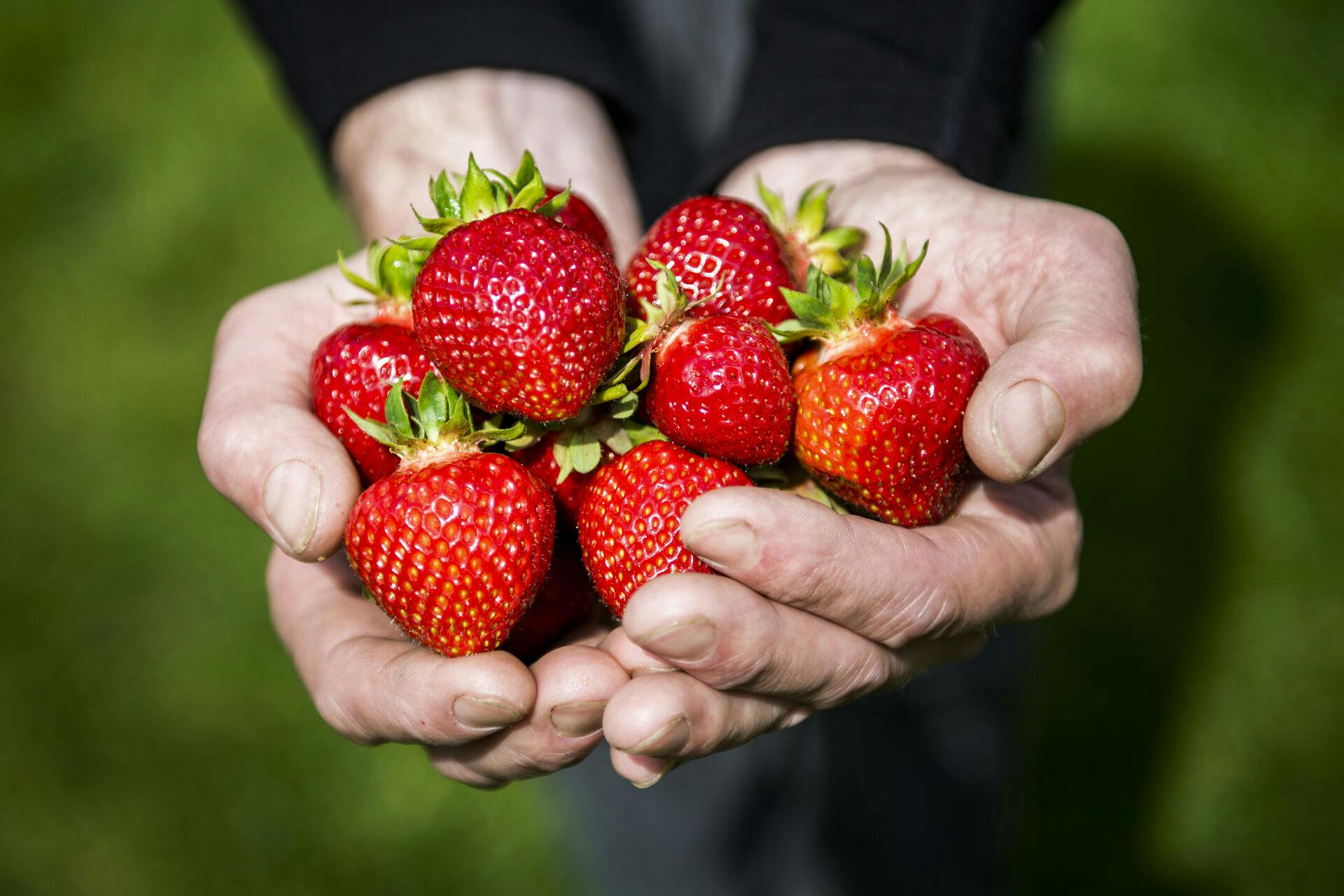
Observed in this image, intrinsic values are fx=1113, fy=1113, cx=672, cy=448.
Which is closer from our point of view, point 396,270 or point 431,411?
point 431,411

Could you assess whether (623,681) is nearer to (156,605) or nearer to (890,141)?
(890,141)

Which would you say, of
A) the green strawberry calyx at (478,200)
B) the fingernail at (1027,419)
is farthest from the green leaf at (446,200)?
the fingernail at (1027,419)

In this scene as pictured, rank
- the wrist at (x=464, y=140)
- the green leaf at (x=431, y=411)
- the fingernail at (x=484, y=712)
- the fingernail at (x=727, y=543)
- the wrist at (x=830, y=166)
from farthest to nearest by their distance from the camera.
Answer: the wrist at (x=464, y=140), the wrist at (x=830, y=166), the green leaf at (x=431, y=411), the fingernail at (x=484, y=712), the fingernail at (x=727, y=543)

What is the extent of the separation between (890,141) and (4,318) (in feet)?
16.6

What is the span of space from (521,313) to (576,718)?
706 mm

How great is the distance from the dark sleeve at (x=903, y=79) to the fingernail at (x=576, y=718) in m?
1.55

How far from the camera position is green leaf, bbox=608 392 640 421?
216cm

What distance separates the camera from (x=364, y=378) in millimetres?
2152

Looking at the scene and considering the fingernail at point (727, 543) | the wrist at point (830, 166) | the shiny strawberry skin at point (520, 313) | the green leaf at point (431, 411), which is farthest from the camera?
the wrist at point (830, 166)

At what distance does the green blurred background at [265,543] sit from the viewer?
404cm

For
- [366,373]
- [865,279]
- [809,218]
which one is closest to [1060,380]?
[865,279]

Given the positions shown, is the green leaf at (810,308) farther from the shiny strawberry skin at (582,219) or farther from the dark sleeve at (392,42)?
the dark sleeve at (392,42)

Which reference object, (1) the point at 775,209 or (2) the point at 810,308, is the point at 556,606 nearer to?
(2) the point at 810,308

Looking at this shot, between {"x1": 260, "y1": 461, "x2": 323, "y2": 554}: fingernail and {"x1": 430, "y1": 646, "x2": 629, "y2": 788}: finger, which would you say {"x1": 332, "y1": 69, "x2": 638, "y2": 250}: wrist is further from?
{"x1": 430, "y1": 646, "x2": 629, "y2": 788}: finger
